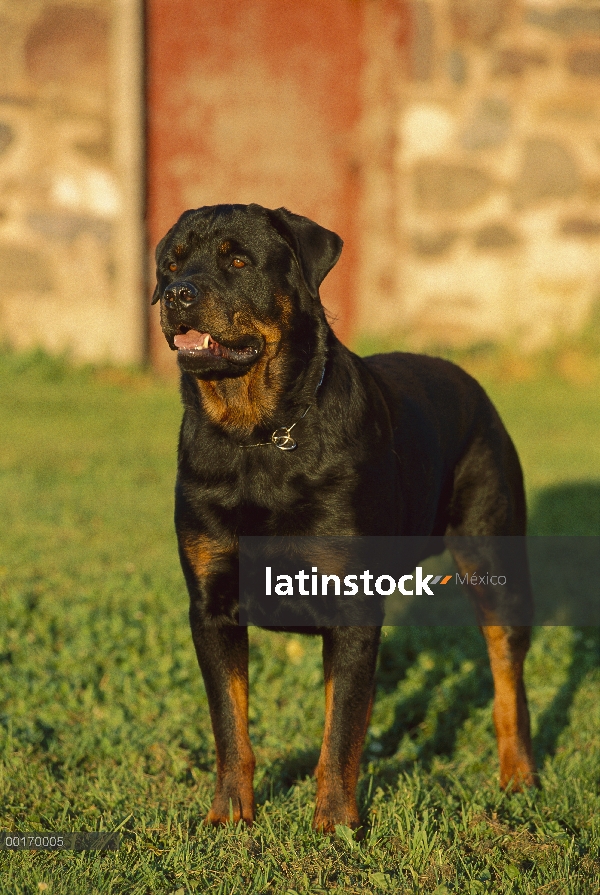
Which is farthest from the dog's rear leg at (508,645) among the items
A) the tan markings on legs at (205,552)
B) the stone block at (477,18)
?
the stone block at (477,18)

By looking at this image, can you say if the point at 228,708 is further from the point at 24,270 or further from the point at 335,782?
the point at 24,270

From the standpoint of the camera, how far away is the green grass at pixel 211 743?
2.95 meters

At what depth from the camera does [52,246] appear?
427 inches

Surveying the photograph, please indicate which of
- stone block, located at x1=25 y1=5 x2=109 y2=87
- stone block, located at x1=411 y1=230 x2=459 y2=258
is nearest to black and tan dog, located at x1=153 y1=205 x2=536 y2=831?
stone block, located at x1=25 y1=5 x2=109 y2=87

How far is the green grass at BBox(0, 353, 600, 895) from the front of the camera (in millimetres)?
2945

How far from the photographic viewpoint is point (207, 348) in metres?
3.40

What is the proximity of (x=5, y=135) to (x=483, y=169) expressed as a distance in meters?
4.87

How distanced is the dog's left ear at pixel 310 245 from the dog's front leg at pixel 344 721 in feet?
3.68

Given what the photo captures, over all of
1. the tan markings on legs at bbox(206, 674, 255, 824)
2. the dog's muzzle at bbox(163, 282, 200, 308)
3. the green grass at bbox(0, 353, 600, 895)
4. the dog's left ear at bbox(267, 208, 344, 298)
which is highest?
the dog's left ear at bbox(267, 208, 344, 298)

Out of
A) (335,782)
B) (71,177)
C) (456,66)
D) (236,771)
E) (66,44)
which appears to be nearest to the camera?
(335,782)

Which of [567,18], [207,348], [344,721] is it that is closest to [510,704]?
[344,721]

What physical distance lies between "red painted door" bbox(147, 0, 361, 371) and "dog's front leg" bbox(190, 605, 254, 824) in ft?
26.5

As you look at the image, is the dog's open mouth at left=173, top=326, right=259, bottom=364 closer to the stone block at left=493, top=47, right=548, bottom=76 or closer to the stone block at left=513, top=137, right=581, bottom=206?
the stone block at left=513, top=137, right=581, bottom=206

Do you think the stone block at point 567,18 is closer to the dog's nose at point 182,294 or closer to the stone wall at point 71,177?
the stone wall at point 71,177
